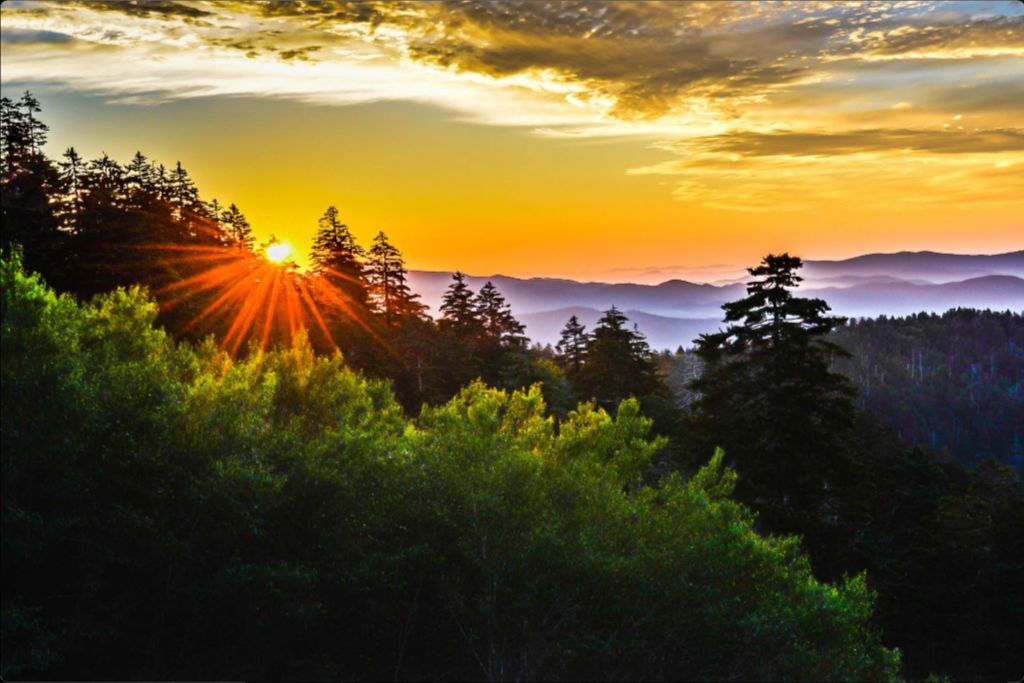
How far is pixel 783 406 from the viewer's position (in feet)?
128

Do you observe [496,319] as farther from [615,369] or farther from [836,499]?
[836,499]

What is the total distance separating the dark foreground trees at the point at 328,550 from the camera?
22516 millimetres

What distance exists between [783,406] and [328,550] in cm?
2304

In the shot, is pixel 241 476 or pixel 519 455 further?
pixel 519 455

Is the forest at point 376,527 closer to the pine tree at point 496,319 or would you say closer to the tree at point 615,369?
the tree at point 615,369

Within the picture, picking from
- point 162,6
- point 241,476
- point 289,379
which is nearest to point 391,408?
point 289,379

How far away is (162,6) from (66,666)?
23.2 m

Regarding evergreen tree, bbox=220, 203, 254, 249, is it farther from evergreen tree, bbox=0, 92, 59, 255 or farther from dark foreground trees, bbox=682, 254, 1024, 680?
dark foreground trees, bbox=682, 254, 1024, 680

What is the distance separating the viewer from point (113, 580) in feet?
79.6

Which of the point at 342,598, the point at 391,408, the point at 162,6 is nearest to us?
the point at 342,598

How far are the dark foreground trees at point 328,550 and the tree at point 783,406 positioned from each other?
8946mm

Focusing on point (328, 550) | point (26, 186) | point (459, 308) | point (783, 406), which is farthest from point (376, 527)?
point (459, 308)

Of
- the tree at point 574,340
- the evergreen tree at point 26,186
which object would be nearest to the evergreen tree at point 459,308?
the tree at point 574,340

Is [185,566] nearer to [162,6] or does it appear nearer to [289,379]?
[289,379]
